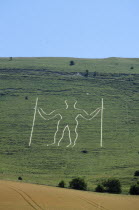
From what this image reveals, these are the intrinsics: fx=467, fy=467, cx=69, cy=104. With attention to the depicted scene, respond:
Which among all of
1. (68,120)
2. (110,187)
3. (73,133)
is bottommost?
(110,187)

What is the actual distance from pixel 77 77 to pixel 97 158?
30.8 meters

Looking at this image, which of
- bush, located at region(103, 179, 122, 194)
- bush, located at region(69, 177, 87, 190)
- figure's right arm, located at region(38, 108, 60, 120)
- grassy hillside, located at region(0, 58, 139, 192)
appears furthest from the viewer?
figure's right arm, located at region(38, 108, 60, 120)

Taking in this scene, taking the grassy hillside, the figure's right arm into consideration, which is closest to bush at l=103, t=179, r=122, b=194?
the grassy hillside

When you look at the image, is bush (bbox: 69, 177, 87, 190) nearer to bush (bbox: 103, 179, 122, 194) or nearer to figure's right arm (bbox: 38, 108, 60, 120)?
bush (bbox: 103, 179, 122, 194)

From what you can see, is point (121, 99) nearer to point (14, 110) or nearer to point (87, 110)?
point (87, 110)

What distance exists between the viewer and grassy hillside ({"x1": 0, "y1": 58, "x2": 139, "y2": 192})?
4897cm

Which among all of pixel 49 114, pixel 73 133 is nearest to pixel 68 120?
pixel 49 114

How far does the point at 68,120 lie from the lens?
210 feet

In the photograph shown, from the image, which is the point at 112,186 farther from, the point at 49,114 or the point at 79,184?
the point at 49,114

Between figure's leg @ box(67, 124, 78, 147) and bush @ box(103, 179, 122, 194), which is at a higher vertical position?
figure's leg @ box(67, 124, 78, 147)

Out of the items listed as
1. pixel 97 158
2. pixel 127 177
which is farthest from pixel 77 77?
pixel 127 177

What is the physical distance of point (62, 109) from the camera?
6756 cm

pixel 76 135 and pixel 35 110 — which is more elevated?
pixel 35 110

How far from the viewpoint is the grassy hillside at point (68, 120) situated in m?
49.0
